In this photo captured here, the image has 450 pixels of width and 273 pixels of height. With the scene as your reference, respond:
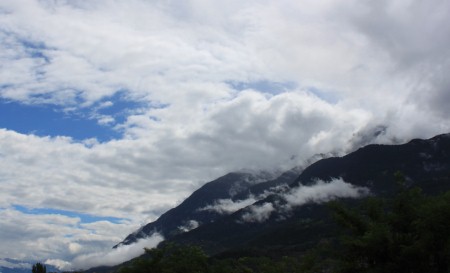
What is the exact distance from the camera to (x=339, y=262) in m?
39.6

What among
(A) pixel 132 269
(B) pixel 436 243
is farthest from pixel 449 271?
(A) pixel 132 269

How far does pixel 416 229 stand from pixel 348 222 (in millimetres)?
5593

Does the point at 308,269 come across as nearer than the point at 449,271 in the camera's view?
No

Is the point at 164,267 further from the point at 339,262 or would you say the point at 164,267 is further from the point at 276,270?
the point at 339,262

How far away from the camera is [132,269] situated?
64.4 meters

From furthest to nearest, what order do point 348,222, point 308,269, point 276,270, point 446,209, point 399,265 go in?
point 276,270
point 308,269
point 348,222
point 399,265
point 446,209

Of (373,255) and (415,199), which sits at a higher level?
(415,199)

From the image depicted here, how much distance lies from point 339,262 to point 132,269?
33.5 metres

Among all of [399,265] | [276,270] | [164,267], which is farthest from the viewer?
[164,267]

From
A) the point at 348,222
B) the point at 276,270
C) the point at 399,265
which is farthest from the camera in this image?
the point at 276,270

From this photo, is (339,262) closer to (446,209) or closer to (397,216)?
(397,216)

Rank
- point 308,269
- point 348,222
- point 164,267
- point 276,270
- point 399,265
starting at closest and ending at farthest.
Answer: point 399,265 < point 348,222 < point 308,269 < point 276,270 < point 164,267

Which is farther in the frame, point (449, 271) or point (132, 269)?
point (132, 269)

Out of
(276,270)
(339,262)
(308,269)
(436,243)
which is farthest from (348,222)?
(276,270)
